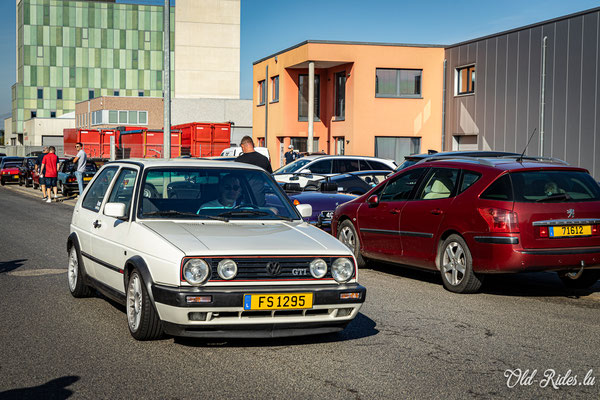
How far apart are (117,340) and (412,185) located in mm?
4901

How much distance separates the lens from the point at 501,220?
27.7 feet

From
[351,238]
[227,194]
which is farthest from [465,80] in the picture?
[227,194]

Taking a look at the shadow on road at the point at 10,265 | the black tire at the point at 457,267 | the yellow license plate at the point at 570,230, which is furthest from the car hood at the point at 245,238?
the shadow on road at the point at 10,265

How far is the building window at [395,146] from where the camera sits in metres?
36.2

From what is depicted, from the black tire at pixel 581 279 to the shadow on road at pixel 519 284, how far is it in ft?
0.21

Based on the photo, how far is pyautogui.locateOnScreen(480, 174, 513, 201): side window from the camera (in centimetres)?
Answer: 859

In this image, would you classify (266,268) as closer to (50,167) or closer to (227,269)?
(227,269)

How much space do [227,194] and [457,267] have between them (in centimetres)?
317

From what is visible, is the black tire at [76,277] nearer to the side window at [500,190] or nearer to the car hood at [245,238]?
the car hood at [245,238]

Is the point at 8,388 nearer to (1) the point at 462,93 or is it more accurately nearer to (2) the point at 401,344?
(2) the point at 401,344

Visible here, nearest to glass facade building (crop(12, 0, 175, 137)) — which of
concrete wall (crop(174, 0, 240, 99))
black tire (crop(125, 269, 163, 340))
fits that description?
concrete wall (crop(174, 0, 240, 99))

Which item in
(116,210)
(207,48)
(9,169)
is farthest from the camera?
(207,48)

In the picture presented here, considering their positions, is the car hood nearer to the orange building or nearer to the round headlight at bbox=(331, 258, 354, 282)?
the round headlight at bbox=(331, 258, 354, 282)

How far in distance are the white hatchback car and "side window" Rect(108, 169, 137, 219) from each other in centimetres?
2
